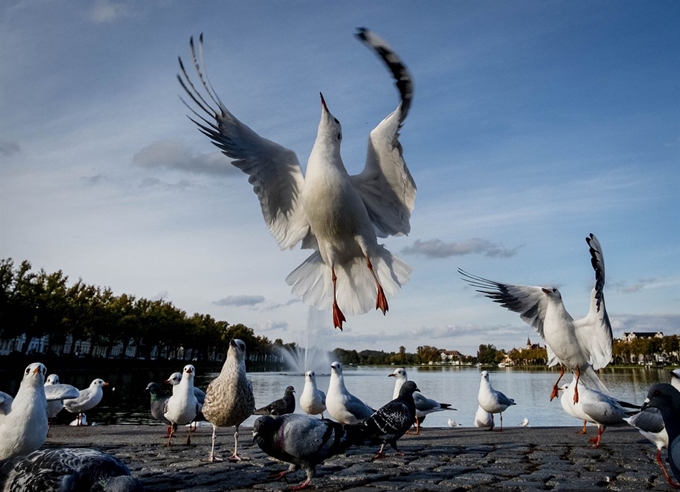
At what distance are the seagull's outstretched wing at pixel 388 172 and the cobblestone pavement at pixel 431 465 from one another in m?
2.83

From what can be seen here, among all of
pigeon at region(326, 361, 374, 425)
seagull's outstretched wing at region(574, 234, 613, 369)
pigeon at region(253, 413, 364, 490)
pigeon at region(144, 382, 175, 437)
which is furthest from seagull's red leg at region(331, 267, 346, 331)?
seagull's outstretched wing at region(574, 234, 613, 369)

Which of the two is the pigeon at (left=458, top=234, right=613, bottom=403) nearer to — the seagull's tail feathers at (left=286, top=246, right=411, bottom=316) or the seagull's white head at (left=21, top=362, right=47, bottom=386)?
the seagull's tail feathers at (left=286, top=246, right=411, bottom=316)

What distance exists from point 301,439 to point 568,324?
6.38 m

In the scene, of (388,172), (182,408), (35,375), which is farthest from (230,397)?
(388,172)

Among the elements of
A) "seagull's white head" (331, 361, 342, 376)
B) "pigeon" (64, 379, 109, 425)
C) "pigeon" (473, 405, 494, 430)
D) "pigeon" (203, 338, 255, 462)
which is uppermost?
"seagull's white head" (331, 361, 342, 376)

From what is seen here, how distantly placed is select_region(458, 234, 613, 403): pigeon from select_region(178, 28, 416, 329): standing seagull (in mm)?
3514

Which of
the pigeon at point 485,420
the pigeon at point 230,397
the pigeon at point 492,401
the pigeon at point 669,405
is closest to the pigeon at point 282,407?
the pigeon at point 230,397

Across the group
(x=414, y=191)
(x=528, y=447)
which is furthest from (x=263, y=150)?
(x=528, y=447)

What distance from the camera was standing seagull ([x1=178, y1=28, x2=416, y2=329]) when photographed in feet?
21.1

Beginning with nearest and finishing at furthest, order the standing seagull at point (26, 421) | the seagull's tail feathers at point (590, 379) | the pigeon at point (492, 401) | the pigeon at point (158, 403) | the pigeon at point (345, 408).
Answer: the standing seagull at point (26, 421) < the pigeon at point (345, 408) < the pigeon at point (158, 403) < the seagull's tail feathers at point (590, 379) < the pigeon at point (492, 401)

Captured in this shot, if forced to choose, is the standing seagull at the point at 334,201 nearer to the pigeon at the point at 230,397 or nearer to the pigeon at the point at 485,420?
the pigeon at the point at 230,397

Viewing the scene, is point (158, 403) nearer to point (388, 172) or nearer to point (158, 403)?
point (158, 403)

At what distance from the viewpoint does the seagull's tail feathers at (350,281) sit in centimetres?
715

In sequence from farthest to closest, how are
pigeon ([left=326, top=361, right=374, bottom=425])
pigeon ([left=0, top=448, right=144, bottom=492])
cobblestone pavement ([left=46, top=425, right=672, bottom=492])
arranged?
pigeon ([left=326, top=361, right=374, bottom=425]), cobblestone pavement ([left=46, top=425, right=672, bottom=492]), pigeon ([left=0, top=448, right=144, bottom=492])
